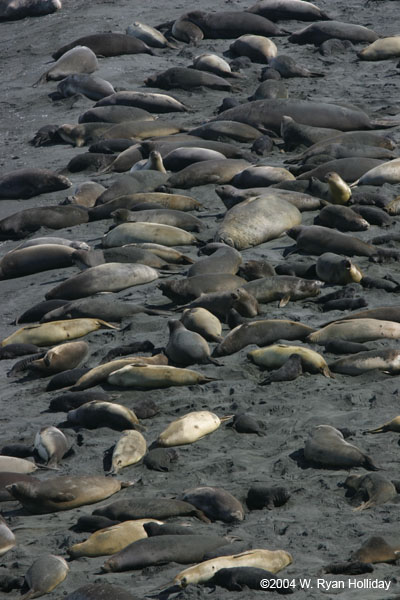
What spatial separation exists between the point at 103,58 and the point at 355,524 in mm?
10309

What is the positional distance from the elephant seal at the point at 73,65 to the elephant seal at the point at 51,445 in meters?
8.49

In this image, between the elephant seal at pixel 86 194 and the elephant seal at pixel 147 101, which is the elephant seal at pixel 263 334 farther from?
the elephant seal at pixel 147 101

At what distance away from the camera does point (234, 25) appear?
1340cm

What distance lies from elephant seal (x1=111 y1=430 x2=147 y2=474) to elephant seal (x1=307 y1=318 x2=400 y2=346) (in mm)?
1348

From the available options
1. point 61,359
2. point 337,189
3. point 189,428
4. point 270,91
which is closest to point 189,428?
point 189,428

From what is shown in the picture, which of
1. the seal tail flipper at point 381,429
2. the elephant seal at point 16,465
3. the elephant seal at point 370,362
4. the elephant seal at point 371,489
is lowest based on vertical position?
the elephant seal at point 370,362

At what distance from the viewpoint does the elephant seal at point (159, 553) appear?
3.38 meters

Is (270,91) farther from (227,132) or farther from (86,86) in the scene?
(86,86)

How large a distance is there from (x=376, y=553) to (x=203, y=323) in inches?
99.0

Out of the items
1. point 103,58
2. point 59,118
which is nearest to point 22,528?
point 59,118

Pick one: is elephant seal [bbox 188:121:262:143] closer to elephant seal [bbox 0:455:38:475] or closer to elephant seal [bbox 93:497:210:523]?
elephant seal [bbox 0:455:38:475]

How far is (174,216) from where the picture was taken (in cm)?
749

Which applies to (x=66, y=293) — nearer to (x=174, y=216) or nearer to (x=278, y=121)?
(x=174, y=216)

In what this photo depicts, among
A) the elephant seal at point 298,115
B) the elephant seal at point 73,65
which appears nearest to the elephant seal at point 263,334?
the elephant seal at point 298,115
